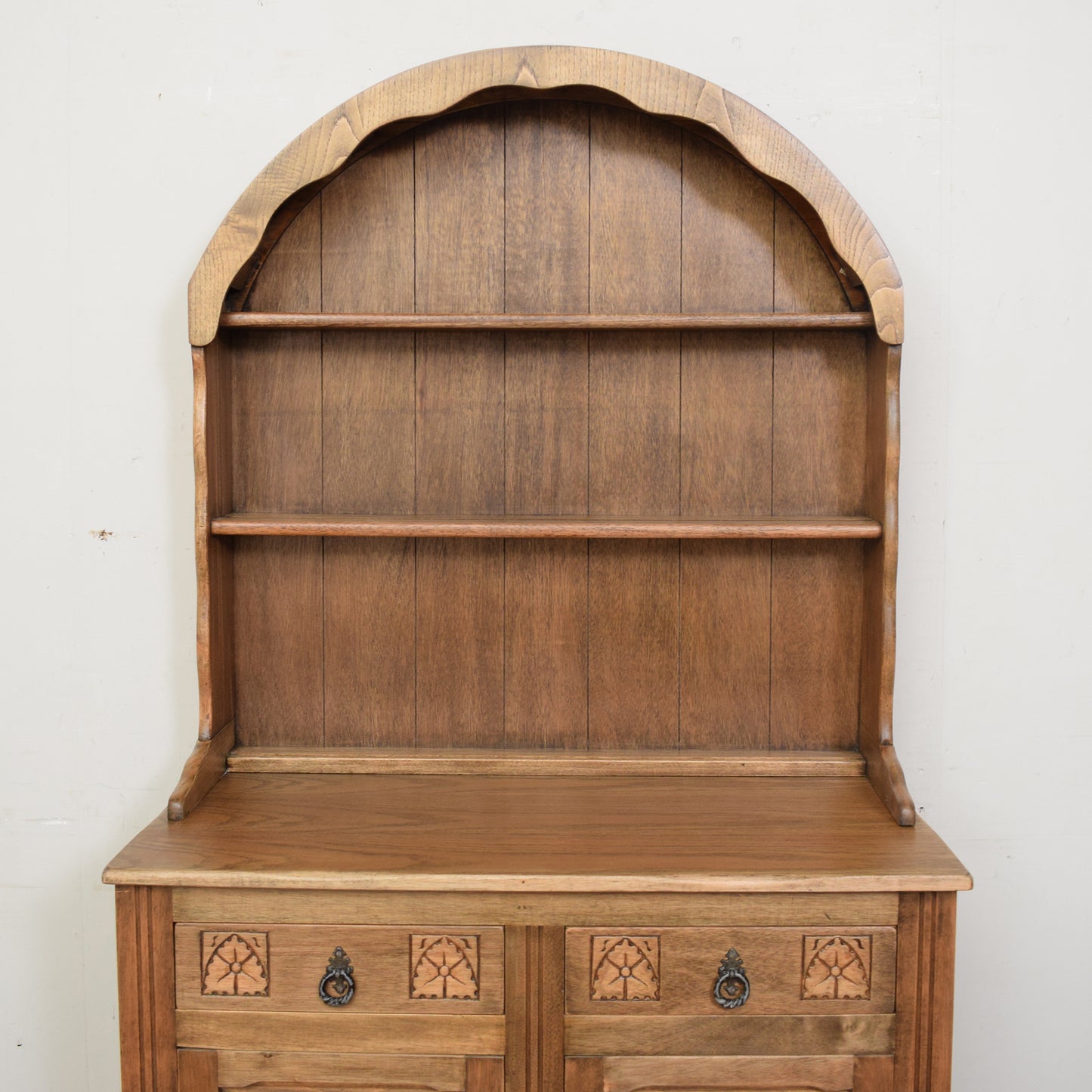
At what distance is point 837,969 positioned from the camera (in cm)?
146

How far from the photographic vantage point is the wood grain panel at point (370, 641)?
1876 mm

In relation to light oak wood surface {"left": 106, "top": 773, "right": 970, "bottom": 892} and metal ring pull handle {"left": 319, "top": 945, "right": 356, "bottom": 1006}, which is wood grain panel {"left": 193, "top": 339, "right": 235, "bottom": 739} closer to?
light oak wood surface {"left": 106, "top": 773, "right": 970, "bottom": 892}

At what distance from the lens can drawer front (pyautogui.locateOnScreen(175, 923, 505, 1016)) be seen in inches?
57.6

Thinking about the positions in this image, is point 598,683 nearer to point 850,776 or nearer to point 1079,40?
point 850,776

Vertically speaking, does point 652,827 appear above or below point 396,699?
below

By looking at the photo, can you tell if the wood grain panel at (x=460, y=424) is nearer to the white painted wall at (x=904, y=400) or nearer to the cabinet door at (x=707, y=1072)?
the white painted wall at (x=904, y=400)

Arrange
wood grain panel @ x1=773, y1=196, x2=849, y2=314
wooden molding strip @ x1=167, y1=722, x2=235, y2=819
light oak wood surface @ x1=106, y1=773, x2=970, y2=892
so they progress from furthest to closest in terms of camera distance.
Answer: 1. wood grain panel @ x1=773, y1=196, x2=849, y2=314
2. wooden molding strip @ x1=167, y1=722, x2=235, y2=819
3. light oak wood surface @ x1=106, y1=773, x2=970, y2=892

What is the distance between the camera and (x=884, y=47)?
186 centimetres

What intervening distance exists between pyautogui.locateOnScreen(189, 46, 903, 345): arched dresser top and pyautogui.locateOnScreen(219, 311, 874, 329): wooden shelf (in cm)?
6

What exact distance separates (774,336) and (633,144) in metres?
0.44

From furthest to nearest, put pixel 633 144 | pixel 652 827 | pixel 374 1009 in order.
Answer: pixel 633 144
pixel 652 827
pixel 374 1009

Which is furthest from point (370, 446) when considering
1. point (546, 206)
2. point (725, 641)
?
point (725, 641)

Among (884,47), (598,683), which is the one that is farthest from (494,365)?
(884,47)

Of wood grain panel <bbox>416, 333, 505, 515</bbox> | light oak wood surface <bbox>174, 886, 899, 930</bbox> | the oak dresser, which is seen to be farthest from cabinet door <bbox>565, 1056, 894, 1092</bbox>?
wood grain panel <bbox>416, 333, 505, 515</bbox>
